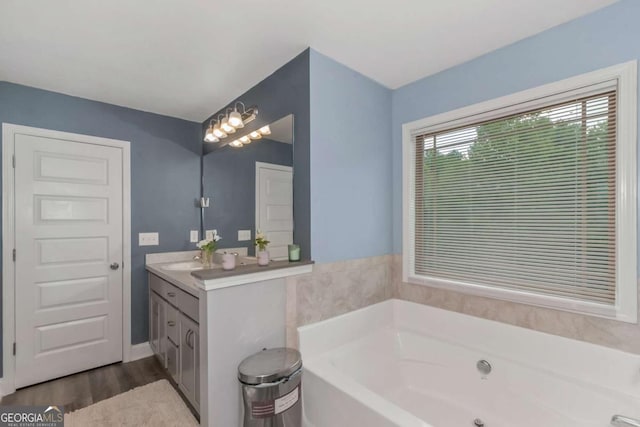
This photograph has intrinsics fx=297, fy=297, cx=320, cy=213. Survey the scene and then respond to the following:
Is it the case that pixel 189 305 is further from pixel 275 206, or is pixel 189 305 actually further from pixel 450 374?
pixel 450 374

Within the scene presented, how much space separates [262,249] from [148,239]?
5.25 feet

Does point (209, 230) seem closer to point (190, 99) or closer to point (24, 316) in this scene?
point (190, 99)

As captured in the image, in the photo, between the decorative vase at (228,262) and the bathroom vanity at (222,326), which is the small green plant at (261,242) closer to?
the bathroom vanity at (222,326)

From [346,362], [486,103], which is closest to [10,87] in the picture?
[346,362]

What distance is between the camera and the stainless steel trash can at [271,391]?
1492mm

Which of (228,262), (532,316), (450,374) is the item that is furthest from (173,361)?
(532,316)

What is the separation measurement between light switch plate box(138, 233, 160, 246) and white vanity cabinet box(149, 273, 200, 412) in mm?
318

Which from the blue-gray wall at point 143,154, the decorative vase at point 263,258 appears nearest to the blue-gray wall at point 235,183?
the blue-gray wall at point 143,154

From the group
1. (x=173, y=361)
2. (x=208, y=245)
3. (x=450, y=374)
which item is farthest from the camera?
(x=208, y=245)

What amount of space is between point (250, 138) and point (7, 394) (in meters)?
2.70

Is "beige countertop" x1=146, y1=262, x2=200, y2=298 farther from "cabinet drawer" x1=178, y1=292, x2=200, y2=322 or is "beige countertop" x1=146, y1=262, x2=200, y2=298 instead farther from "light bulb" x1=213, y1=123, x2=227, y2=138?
"light bulb" x1=213, y1=123, x2=227, y2=138

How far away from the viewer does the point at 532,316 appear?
1817mm

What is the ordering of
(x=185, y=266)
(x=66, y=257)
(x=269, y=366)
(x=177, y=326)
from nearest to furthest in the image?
(x=269, y=366), (x=177, y=326), (x=66, y=257), (x=185, y=266)

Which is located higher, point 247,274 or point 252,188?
point 252,188
